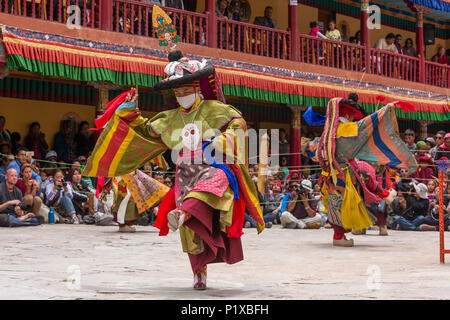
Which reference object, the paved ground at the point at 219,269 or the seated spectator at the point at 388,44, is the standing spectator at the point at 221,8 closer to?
the seated spectator at the point at 388,44

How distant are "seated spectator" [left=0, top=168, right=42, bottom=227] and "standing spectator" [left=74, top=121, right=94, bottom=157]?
2.81 m

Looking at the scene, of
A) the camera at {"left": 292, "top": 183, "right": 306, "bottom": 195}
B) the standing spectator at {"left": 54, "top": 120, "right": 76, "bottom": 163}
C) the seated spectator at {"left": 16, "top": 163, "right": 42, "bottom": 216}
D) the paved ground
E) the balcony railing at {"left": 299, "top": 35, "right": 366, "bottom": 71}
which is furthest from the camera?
the balcony railing at {"left": 299, "top": 35, "right": 366, "bottom": 71}

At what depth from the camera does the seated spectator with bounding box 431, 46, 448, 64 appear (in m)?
20.4

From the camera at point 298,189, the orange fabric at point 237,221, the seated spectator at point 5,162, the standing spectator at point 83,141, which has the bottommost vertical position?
the orange fabric at point 237,221

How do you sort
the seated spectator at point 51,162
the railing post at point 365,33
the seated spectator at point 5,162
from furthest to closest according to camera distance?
the railing post at point 365,33 → the seated spectator at point 51,162 → the seated spectator at point 5,162

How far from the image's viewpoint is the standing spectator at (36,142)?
12.7 meters

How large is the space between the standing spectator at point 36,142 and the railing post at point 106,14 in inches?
83.8

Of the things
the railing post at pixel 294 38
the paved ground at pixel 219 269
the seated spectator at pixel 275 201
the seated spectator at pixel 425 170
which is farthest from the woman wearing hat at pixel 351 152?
the railing post at pixel 294 38

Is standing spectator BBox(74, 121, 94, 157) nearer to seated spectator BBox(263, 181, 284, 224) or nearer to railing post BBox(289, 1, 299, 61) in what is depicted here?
seated spectator BBox(263, 181, 284, 224)

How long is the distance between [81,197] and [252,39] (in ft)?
17.6

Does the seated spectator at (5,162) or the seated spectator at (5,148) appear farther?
the seated spectator at (5,148)

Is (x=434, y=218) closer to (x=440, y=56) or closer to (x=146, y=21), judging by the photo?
(x=146, y=21)

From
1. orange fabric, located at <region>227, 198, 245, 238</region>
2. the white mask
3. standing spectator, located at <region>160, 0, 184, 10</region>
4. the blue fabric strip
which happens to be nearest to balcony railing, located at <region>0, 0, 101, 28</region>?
standing spectator, located at <region>160, 0, 184, 10</region>

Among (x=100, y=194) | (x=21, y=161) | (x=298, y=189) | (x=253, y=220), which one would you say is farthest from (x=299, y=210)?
(x=21, y=161)
